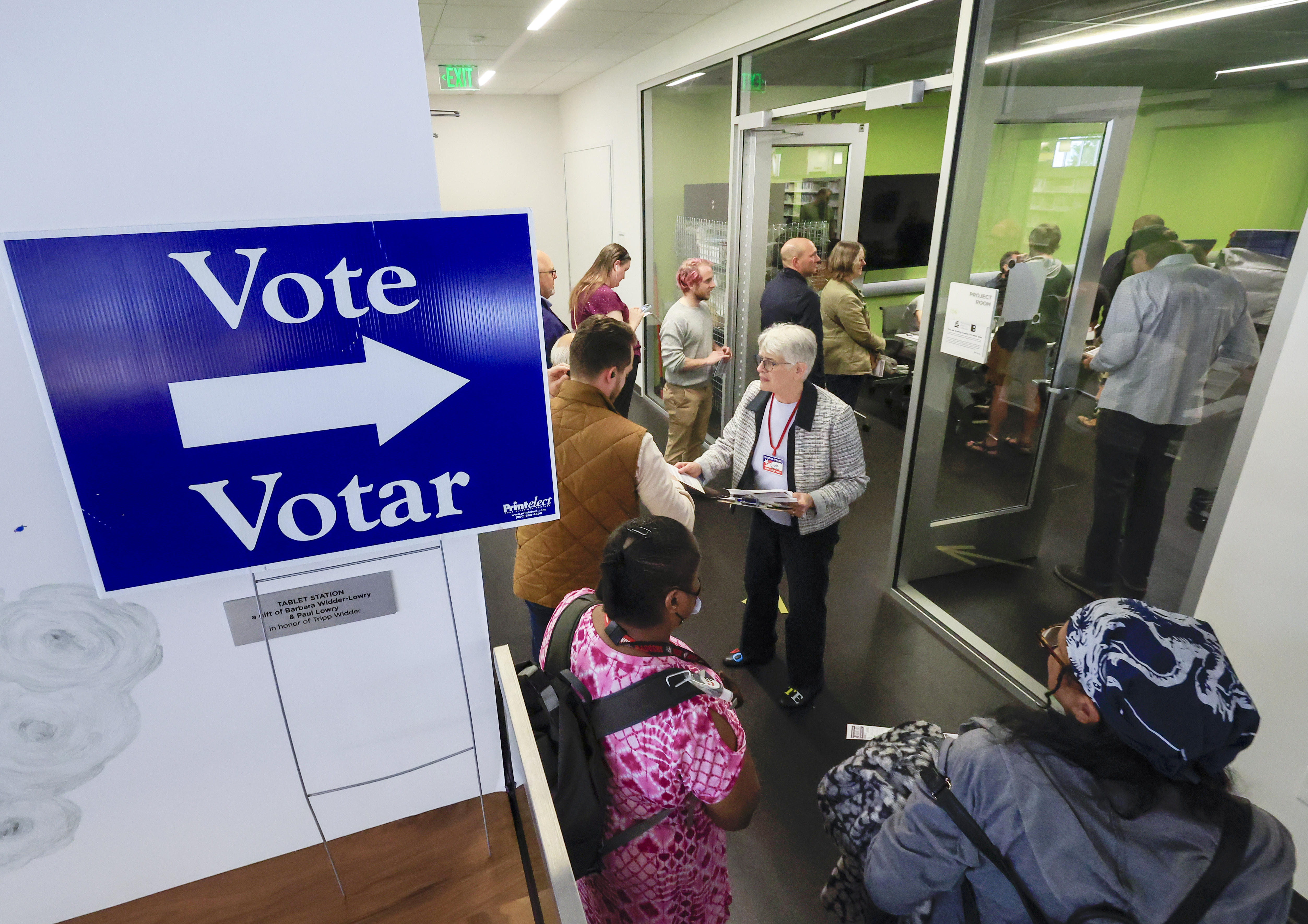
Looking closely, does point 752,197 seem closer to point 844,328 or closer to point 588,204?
point 844,328

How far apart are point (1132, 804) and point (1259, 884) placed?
0.19 meters

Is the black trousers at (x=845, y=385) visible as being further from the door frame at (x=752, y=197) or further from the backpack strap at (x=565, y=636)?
the backpack strap at (x=565, y=636)

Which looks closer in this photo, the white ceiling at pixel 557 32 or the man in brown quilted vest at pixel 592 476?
the man in brown quilted vest at pixel 592 476

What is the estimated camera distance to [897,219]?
670cm

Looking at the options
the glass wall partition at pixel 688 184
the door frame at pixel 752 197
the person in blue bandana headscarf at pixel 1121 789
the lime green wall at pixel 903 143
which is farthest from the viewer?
the lime green wall at pixel 903 143

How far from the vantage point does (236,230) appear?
0.89m

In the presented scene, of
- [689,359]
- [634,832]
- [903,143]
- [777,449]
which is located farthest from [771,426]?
[903,143]

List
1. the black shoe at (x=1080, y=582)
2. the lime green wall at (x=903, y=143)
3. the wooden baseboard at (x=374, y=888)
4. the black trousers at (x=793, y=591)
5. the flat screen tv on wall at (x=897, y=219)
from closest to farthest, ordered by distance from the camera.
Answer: the wooden baseboard at (x=374, y=888), the black trousers at (x=793, y=591), the black shoe at (x=1080, y=582), the flat screen tv on wall at (x=897, y=219), the lime green wall at (x=903, y=143)

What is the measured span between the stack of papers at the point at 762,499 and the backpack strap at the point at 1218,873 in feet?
4.87

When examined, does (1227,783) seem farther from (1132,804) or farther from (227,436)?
(227,436)

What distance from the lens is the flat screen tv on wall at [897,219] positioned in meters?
6.55

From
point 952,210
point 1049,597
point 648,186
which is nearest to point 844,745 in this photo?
point 1049,597

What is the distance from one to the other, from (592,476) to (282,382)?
3.68 ft

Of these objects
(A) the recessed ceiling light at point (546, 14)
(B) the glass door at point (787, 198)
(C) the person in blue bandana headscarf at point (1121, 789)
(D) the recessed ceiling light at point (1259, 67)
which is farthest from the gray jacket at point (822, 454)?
(A) the recessed ceiling light at point (546, 14)
